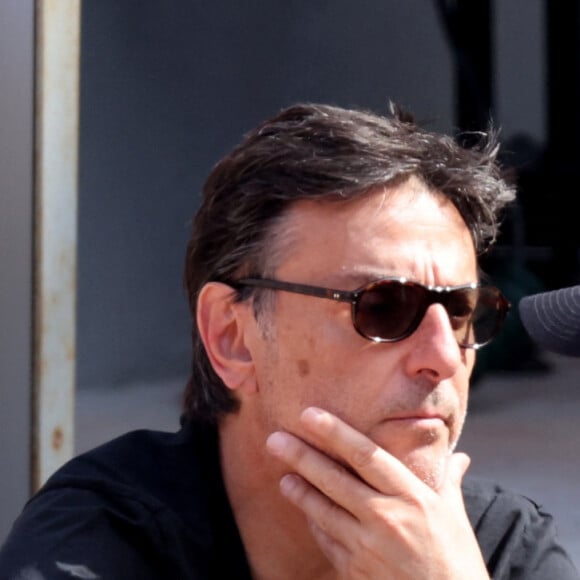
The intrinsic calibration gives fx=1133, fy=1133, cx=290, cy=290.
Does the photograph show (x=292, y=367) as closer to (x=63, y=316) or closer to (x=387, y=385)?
(x=387, y=385)

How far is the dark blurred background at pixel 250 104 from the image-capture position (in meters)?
3.00

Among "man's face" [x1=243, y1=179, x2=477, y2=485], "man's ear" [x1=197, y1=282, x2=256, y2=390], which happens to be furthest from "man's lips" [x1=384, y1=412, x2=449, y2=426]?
"man's ear" [x1=197, y1=282, x2=256, y2=390]

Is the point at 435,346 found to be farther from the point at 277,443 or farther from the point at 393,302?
the point at 277,443

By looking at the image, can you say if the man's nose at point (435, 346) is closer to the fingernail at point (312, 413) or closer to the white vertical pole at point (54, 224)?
the fingernail at point (312, 413)

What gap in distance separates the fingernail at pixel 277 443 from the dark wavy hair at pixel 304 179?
25cm

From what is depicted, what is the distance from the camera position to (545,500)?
124 inches

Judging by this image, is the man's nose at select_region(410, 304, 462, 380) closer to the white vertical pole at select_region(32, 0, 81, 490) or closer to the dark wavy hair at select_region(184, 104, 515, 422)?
the dark wavy hair at select_region(184, 104, 515, 422)

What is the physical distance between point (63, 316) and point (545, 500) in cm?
144

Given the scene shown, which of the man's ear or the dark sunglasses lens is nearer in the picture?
the dark sunglasses lens

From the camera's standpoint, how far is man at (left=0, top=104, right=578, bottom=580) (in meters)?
1.79

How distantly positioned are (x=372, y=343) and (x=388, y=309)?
0.21 feet

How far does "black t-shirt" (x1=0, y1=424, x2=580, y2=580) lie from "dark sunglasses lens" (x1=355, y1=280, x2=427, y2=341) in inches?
16.7

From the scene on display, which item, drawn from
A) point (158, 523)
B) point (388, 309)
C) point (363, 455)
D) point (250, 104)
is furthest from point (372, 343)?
point (250, 104)

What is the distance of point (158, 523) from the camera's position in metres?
1.85
